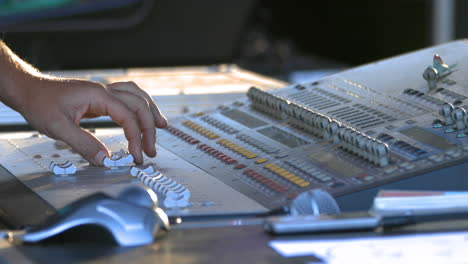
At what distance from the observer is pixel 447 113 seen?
4.23 ft

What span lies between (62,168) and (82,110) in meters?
0.11

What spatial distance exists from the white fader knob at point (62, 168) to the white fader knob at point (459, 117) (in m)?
0.60

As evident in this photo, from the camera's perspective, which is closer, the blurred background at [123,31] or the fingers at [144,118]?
the fingers at [144,118]

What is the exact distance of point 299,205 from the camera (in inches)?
41.2

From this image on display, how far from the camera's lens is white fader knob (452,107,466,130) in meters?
1.26

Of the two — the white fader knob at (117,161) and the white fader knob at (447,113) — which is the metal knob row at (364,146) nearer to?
the white fader knob at (447,113)

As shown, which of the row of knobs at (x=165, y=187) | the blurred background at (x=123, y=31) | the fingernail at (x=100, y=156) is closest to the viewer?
the row of knobs at (x=165, y=187)

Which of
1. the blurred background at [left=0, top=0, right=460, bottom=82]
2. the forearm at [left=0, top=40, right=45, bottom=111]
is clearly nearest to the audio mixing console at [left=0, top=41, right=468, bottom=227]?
the forearm at [left=0, top=40, right=45, bottom=111]

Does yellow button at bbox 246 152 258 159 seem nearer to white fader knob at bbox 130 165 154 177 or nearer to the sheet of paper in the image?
white fader knob at bbox 130 165 154 177

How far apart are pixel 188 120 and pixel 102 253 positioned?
2.57 feet

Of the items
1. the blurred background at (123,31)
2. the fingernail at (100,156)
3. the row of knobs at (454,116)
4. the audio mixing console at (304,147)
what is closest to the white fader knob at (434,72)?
the audio mixing console at (304,147)

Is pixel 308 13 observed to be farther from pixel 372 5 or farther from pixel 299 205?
pixel 299 205

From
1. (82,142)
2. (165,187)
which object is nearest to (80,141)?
(82,142)

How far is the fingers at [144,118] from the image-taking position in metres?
1.42
